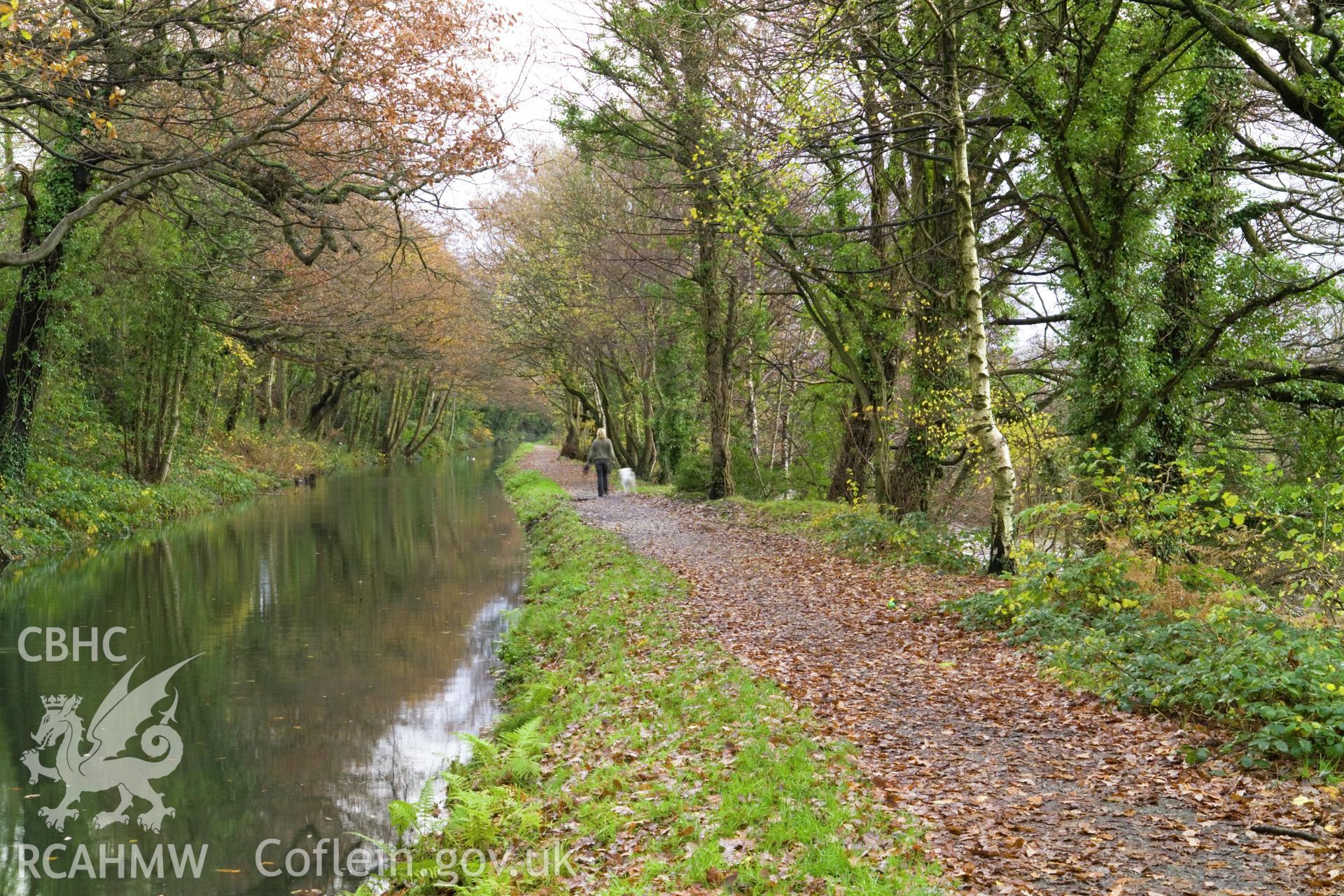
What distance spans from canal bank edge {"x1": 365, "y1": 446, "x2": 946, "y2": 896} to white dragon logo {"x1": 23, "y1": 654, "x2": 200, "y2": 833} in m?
2.52

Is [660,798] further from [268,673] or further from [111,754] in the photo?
[268,673]

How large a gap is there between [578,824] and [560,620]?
652cm

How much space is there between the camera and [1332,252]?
15039 millimetres

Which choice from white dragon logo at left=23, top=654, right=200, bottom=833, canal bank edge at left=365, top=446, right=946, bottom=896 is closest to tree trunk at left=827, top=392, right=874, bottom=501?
canal bank edge at left=365, top=446, right=946, bottom=896

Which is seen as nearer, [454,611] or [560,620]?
[560,620]

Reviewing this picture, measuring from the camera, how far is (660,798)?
6738 millimetres

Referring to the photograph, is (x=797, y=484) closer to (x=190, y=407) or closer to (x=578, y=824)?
(x=190, y=407)

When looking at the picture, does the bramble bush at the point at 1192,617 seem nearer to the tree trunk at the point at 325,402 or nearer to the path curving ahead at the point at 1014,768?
the path curving ahead at the point at 1014,768

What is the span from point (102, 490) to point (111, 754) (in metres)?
15.1

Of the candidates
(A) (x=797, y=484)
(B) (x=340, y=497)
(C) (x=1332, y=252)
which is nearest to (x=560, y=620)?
(C) (x=1332, y=252)

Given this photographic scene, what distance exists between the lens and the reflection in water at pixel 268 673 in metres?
7.49

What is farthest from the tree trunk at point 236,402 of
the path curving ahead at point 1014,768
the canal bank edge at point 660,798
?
the canal bank edge at point 660,798

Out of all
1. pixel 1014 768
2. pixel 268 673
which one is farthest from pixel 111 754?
pixel 1014 768

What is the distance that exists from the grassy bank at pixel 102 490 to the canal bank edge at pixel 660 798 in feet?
41.3
